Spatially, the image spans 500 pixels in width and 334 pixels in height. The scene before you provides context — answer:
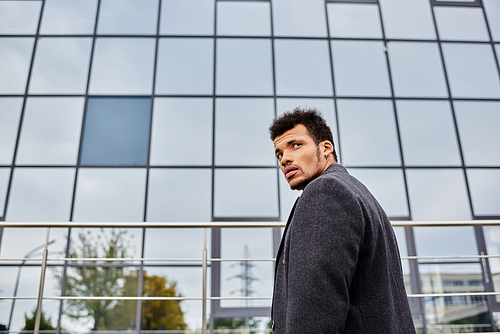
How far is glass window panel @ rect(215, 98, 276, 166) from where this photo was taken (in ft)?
14.0

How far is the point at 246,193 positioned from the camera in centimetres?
415

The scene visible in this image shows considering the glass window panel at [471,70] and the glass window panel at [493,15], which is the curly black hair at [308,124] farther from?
the glass window panel at [493,15]

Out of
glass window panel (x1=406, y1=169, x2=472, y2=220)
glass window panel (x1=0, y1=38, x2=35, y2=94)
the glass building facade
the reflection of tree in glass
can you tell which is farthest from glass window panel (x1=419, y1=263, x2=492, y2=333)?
glass window panel (x1=0, y1=38, x2=35, y2=94)

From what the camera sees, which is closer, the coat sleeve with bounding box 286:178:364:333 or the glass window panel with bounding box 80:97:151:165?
the coat sleeve with bounding box 286:178:364:333

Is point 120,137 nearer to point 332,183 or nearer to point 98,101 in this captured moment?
A: point 98,101

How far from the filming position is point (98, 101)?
4500mm

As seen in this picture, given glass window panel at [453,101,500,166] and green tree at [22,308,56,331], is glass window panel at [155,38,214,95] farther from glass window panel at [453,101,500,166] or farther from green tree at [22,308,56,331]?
glass window panel at [453,101,500,166]

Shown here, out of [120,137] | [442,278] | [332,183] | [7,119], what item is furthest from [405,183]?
[7,119]

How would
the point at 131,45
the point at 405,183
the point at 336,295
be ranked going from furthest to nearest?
the point at 131,45 → the point at 405,183 → the point at 336,295

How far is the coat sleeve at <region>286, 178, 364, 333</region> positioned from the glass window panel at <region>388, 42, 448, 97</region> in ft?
14.2

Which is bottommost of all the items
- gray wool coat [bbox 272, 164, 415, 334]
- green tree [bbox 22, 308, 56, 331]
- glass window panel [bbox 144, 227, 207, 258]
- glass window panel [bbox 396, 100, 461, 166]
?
green tree [bbox 22, 308, 56, 331]

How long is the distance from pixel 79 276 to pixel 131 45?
2723mm

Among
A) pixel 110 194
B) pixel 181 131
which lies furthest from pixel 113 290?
pixel 181 131

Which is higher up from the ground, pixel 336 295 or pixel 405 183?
pixel 405 183
